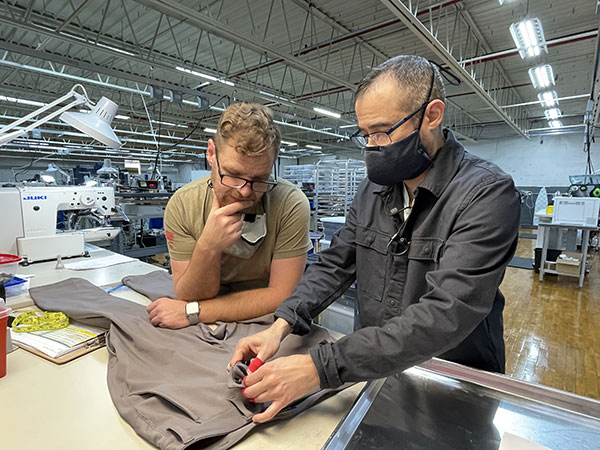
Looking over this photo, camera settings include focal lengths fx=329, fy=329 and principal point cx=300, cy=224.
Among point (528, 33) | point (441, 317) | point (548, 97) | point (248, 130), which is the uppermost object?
point (548, 97)

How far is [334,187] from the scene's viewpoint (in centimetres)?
751

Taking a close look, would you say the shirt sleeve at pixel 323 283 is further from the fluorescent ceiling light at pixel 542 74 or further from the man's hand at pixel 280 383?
the fluorescent ceiling light at pixel 542 74

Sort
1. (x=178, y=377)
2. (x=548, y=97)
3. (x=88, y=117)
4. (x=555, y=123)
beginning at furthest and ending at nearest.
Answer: (x=555, y=123) < (x=548, y=97) < (x=88, y=117) < (x=178, y=377)

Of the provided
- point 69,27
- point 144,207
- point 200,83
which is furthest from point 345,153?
point 144,207

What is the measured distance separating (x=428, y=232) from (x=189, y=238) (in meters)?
0.89

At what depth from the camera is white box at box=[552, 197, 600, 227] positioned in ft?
15.6

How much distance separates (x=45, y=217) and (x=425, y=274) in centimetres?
222

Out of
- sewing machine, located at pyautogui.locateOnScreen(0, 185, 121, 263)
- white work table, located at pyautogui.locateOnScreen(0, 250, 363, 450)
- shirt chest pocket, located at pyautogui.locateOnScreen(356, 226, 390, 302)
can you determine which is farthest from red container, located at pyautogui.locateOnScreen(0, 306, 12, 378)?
sewing machine, located at pyautogui.locateOnScreen(0, 185, 121, 263)

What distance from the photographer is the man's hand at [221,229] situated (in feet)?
3.72

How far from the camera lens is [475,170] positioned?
0.84 metres

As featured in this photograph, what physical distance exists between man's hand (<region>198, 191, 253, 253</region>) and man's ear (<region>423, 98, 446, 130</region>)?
0.66 m

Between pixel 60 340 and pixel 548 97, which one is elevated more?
pixel 548 97

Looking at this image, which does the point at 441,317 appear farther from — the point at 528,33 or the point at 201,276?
the point at 528,33

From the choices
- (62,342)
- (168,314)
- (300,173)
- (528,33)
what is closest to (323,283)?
(168,314)
